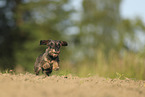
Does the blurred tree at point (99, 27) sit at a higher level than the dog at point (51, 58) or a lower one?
higher

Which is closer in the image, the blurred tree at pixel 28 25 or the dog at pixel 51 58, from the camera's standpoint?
the dog at pixel 51 58

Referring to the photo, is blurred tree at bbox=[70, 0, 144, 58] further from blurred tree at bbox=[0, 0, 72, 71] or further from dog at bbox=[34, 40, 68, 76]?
dog at bbox=[34, 40, 68, 76]

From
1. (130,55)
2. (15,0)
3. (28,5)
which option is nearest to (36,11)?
(28,5)

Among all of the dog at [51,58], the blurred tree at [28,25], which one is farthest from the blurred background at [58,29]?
the dog at [51,58]

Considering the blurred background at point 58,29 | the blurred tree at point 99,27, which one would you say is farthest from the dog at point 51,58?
the blurred tree at point 99,27

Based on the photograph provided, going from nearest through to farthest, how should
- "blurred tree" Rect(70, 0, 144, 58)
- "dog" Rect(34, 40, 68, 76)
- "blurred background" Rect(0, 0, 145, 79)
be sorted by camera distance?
"dog" Rect(34, 40, 68, 76) → "blurred background" Rect(0, 0, 145, 79) → "blurred tree" Rect(70, 0, 144, 58)

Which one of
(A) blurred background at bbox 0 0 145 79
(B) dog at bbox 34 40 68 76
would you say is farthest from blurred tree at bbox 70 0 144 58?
(B) dog at bbox 34 40 68 76

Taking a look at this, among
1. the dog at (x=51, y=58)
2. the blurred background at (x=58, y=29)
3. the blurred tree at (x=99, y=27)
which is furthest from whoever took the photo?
the blurred tree at (x=99, y=27)

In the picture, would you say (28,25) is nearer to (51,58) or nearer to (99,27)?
(99,27)

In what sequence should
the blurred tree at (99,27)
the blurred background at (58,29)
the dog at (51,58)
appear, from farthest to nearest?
the blurred tree at (99,27)
the blurred background at (58,29)
the dog at (51,58)

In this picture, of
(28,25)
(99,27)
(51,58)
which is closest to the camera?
(51,58)

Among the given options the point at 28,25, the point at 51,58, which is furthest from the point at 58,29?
the point at 51,58

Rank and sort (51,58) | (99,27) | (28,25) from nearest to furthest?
(51,58), (28,25), (99,27)

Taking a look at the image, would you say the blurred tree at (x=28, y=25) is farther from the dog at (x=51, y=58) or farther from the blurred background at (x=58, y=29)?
the dog at (x=51, y=58)
